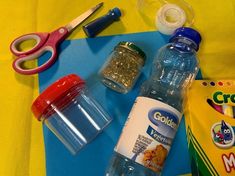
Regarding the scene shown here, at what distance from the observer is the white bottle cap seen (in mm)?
654

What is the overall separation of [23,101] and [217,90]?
0.38 metres

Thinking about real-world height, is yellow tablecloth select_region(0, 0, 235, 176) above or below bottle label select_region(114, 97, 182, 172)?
above

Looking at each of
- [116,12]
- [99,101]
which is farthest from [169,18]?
[99,101]

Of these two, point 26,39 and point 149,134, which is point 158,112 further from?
point 26,39

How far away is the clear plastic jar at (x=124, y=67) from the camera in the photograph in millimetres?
587

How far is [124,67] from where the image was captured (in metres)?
0.59

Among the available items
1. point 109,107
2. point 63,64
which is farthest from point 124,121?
point 63,64

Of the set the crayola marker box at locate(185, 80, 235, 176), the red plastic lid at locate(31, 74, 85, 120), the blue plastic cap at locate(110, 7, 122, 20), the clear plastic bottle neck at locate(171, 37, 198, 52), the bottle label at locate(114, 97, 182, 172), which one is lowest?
the crayola marker box at locate(185, 80, 235, 176)

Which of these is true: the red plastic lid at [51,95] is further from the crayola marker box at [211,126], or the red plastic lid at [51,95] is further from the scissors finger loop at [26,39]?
the crayola marker box at [211,126]

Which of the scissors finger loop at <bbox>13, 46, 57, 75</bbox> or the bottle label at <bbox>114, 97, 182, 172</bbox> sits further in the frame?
the scissors finger loop at <bbox>13, 46, 57, 75</bbox>

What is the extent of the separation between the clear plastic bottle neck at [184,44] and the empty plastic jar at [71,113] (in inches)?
7.3

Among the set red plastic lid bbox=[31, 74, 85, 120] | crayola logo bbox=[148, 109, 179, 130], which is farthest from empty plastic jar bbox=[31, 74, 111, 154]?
crayola logo bbox=[148, 109, 179, 130]

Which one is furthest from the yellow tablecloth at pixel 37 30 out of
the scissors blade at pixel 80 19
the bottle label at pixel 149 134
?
the bottle label at pixel 149 134

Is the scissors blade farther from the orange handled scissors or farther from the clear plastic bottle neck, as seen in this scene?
the clear plastic bottle neck
